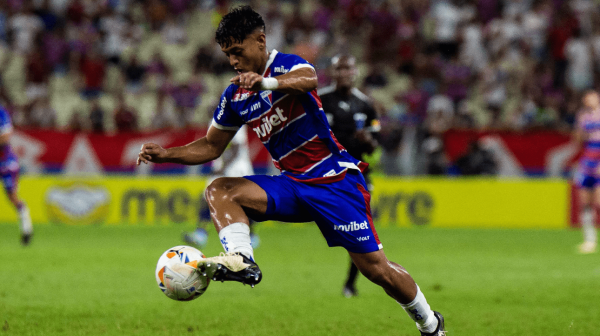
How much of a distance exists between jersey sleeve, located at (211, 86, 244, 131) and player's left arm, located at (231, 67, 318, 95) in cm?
77

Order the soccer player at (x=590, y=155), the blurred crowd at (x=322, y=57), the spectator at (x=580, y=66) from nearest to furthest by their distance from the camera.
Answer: the soccer player at (x=590, y=155) < the spectator at (x=580, y=66) < the blurred crowd at (x=322, y=57)

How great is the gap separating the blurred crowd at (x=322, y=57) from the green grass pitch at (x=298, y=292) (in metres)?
6.53

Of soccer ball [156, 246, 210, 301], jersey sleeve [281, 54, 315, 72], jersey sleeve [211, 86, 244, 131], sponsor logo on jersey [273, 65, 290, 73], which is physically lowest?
soccer ball [156, 246, 210, 301]

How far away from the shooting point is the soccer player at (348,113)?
27.8 feet

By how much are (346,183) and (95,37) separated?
19.8m

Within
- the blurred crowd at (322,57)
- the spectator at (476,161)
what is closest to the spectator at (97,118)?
the blurred crowd at (322,57)

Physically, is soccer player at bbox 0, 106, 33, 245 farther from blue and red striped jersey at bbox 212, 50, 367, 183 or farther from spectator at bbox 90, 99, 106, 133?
blue and red striped jersey at bbox 212, 50, 367, 183

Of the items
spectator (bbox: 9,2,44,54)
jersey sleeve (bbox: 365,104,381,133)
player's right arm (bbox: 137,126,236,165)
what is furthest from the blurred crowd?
player's right arm (bbox: 137,126,236,165)

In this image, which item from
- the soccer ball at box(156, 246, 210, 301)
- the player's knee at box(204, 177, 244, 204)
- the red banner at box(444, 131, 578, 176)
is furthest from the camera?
the red banner at box(444, 131, 578, 176)

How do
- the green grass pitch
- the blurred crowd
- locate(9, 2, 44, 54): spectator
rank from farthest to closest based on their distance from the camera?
locate(9, 2, 44, 54): spectator < the blurred crowd < the green grass pitch

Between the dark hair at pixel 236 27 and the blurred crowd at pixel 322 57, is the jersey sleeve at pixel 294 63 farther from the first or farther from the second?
the blurred crowd at pixel 322 57

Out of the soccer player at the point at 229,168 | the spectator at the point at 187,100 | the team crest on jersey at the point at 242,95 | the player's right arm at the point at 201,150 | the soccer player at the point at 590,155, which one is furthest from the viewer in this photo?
the spectator at the point at 187,100

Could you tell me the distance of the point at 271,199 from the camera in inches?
203

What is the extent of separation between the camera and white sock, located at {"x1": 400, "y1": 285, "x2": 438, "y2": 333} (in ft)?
18.4
